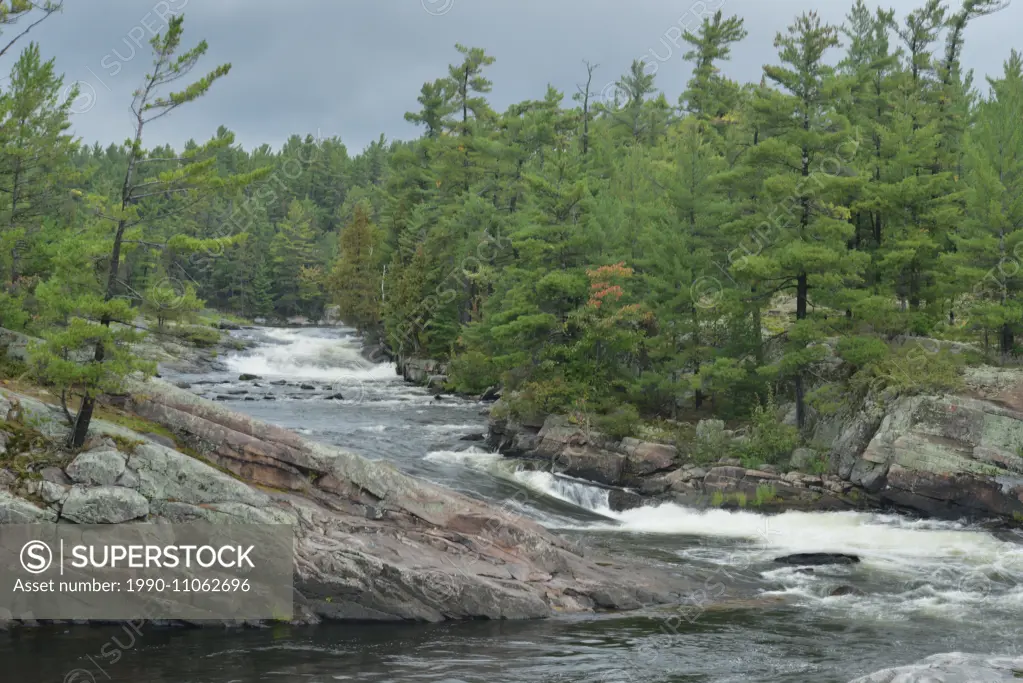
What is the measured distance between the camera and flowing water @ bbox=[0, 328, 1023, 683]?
12.1 meters

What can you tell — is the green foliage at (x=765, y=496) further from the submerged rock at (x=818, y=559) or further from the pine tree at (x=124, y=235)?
the pine tree at (x=124, y=235)

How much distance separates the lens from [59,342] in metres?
15.0

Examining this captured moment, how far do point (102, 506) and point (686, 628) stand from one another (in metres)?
10.2

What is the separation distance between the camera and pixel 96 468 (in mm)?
14258

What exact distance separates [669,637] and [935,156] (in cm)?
2604

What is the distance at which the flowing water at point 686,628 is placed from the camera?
39.8ft

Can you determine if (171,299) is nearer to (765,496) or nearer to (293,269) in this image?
(765,496)

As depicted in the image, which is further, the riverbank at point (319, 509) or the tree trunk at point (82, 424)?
the tree trunk at point (82, 424)

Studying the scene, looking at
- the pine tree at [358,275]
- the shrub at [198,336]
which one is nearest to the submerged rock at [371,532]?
the shrub at [198,336]

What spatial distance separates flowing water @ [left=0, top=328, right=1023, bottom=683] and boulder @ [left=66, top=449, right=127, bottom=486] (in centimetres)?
243

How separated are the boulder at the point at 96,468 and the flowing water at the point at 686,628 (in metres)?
2.43

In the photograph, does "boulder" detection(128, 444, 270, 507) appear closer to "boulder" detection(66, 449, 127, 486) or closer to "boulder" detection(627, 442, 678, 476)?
"boulder" detection(66, 449, 127, 486)

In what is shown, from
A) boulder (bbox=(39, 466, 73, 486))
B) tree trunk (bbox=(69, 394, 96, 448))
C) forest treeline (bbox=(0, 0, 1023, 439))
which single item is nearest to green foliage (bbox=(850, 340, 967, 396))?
forest treeline (bbox=(0, 0, 1023, 439))

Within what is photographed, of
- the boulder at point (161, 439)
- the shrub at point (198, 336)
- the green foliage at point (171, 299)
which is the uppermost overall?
the green foliage at point (171, 299)
